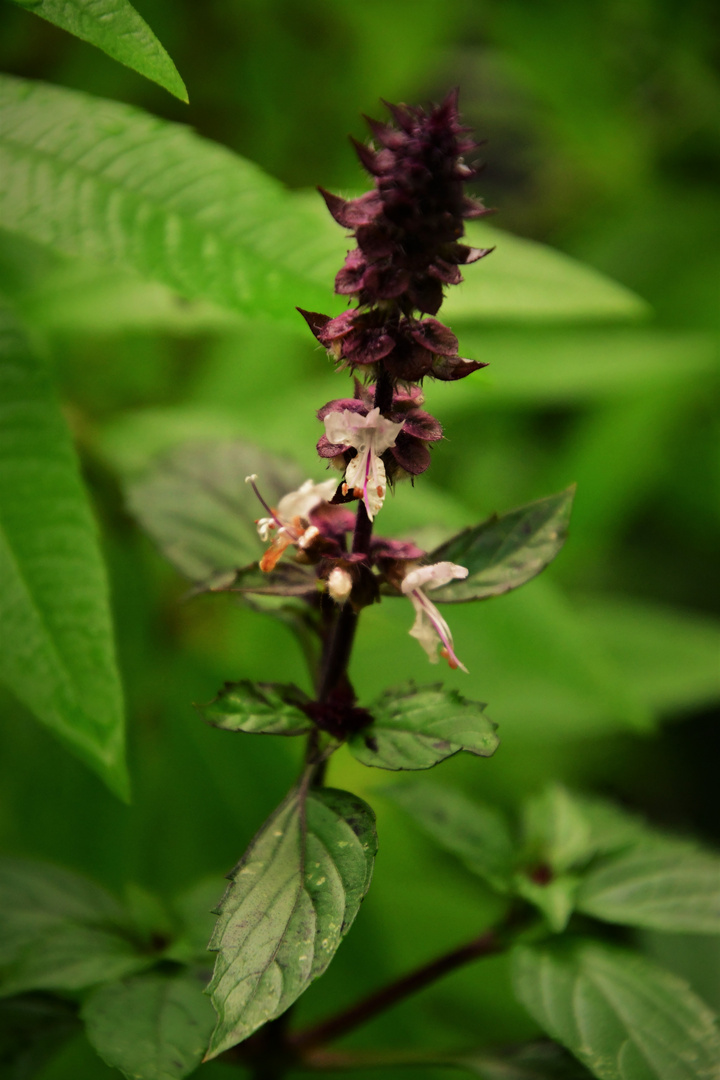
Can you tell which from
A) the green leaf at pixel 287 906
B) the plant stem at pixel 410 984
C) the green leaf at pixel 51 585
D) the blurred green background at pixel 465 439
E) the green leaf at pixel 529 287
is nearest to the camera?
the green leaf at pixel 287 906

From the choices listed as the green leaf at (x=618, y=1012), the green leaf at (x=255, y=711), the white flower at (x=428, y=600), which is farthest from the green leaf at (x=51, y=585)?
the green leaf at (x=618, y=1012)

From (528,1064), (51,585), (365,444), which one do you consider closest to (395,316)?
(365,444)

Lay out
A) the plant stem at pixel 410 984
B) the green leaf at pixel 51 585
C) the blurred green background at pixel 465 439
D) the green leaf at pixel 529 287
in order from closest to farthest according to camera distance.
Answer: the green leaf at pixel 51 585 → the plant stem at pixel 410 984 → the green leaf at pixel 529 287 → the blurred green background at pixel 465 439

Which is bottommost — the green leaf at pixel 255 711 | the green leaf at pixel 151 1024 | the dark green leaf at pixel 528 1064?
the dark green leaf at pixel 528 1064

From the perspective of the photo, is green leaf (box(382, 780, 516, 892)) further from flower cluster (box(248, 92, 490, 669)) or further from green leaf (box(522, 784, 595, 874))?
flower cluster (box(248, 92, 490, 669))

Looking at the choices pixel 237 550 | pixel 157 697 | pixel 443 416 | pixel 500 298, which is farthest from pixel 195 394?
pixel 237 550

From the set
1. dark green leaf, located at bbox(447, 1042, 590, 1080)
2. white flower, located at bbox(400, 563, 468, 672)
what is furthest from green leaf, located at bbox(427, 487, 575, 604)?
dark green leaf, located at bbox(447, 1042, 590, 1080)

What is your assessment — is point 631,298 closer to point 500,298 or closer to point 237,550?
point 500,298

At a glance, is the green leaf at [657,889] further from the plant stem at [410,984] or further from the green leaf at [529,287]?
the green leaf at [529,287]
